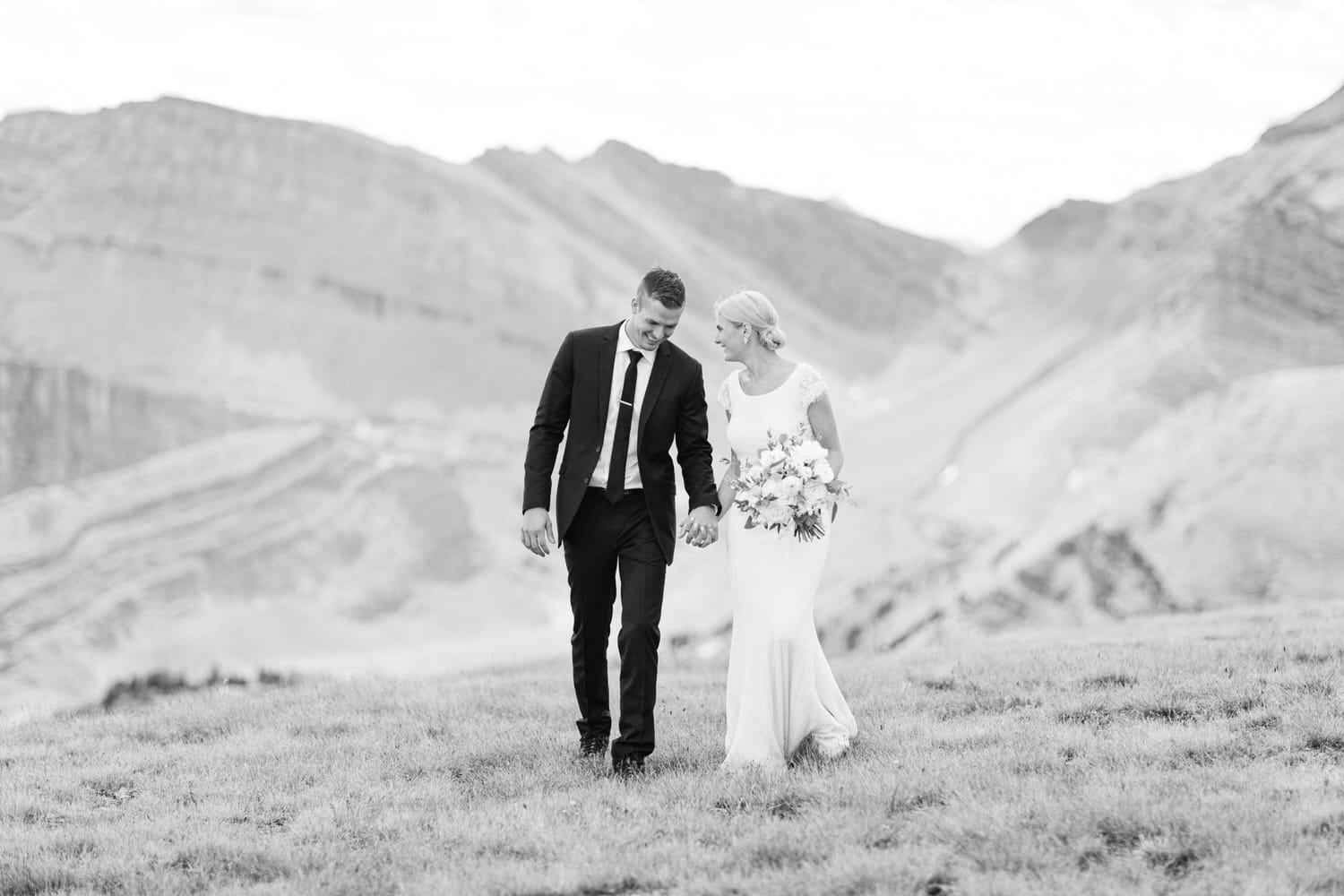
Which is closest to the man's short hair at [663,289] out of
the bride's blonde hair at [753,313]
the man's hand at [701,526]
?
the bride's blonde hair at [753,313]

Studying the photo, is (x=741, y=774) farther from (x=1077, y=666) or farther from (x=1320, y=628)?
(x=1320, y=628)

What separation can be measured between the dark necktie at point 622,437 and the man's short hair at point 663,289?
0.39 meters

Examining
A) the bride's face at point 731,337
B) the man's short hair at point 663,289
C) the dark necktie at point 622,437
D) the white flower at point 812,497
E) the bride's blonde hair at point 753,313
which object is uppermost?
the man's short hair at point 663,289

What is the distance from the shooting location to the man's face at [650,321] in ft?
24.2

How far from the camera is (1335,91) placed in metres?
42.4

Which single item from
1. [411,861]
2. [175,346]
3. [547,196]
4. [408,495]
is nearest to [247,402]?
[175,346]

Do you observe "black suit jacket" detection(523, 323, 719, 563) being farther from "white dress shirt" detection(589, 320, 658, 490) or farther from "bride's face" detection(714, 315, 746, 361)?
"bride's face" detection(714, 315, 746, 361)

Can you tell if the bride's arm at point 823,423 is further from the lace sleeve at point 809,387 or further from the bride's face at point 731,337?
the bride's face at point 731,337

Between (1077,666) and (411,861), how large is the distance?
17.7 ft

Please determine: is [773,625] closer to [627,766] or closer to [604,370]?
[627,766]

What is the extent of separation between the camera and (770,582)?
7637mm

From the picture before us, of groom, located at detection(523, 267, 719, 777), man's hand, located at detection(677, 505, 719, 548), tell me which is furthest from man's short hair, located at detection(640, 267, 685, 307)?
man's hand, located at detection(677, 505, 719, 548)

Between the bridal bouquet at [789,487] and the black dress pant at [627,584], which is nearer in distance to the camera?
the bridal bouquet at [789,487]

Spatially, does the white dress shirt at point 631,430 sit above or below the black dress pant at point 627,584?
above
